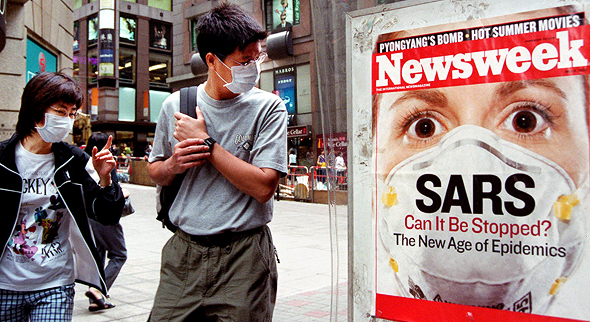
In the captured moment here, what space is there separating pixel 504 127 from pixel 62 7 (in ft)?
38.8

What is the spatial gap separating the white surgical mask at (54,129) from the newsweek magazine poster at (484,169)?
1547 mm

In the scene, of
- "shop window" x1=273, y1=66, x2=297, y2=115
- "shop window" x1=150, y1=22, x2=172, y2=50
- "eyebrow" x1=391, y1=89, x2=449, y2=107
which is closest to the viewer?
"eyebrow" x1=391, y1=89, x2=449, y2=107

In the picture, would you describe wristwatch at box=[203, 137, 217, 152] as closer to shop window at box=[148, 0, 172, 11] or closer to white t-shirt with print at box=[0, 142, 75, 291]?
white t-shirt with print at box=[0, 142, 75, 291]

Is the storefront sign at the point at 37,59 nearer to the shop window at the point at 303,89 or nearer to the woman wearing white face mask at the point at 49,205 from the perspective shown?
the woman wearing white face mask at the point at 49,205

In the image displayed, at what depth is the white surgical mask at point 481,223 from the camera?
4.76ft

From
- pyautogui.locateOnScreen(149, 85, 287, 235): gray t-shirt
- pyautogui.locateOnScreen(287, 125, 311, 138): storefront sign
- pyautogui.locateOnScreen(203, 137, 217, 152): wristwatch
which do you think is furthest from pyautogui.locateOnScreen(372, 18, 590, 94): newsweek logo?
pyautogui.locateOnScreen(287, 125, 311, 138): storefront sign

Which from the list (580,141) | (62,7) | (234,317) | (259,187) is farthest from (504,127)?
(62,7)

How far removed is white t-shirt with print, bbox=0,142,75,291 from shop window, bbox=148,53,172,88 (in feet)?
145

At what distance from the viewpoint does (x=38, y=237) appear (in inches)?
94.7

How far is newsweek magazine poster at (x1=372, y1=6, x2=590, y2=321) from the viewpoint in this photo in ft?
Result: 4.70

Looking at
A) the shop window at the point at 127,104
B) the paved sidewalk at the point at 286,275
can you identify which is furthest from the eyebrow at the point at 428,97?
the shop window at the point at 127,104

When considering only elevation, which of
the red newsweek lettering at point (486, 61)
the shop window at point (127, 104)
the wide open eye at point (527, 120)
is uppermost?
the shop window at point (127, 104)

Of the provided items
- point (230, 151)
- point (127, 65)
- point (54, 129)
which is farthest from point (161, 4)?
point (230, 151)

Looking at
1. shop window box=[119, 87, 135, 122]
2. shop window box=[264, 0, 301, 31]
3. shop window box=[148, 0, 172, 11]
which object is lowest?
shop window box=[119, 87, 135, 122]
